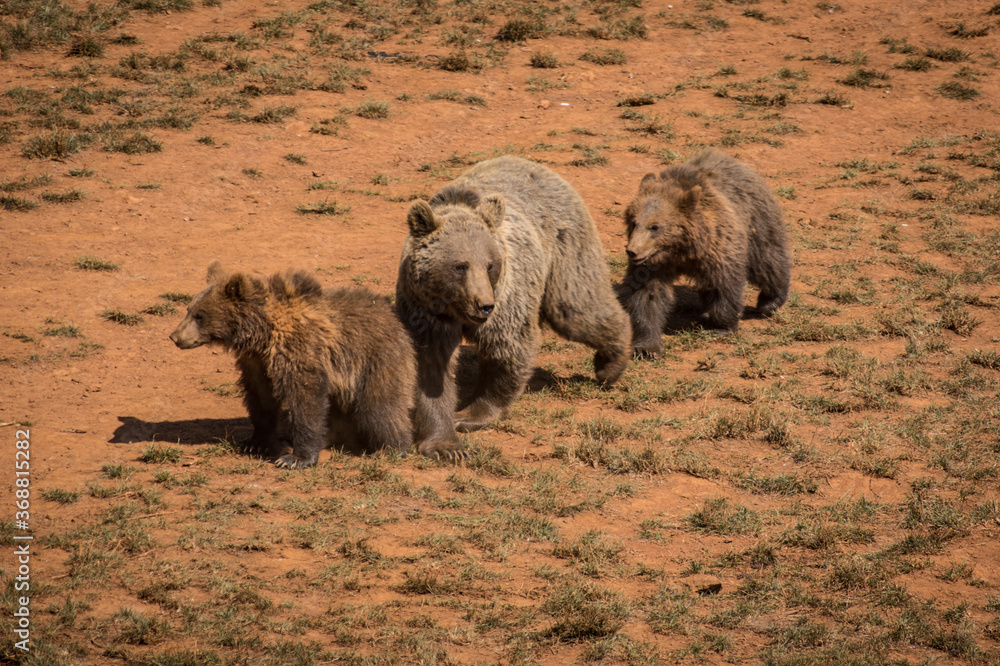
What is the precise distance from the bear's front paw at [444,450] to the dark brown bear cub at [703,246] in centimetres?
278

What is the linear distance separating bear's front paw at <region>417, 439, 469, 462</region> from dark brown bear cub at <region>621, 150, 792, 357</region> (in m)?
2.78

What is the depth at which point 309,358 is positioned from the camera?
6.07 meters

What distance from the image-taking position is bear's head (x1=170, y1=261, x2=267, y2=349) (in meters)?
6.02

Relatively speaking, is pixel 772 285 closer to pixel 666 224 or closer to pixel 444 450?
pixel 666 224

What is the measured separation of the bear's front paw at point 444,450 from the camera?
6.59 m

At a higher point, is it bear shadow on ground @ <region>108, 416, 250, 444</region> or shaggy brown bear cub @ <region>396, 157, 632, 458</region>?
shaggy brown bear cub @ <region>396, 157, 632, 458</region>

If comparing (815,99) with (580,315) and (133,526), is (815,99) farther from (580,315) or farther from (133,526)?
(133,526)

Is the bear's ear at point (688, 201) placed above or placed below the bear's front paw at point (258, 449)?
above

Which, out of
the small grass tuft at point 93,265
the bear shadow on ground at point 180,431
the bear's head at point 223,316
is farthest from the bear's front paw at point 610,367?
the small grass tuft at point 93,265

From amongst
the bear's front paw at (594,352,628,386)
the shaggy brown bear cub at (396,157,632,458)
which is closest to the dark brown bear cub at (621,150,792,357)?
the bear's front paw at (594,352,628,386)

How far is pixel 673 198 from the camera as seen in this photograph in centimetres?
900

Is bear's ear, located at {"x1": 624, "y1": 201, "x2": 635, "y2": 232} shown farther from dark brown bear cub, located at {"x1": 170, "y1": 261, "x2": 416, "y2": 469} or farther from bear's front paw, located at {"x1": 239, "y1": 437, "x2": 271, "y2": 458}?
bear's front paw, located at {"x1": 239, "y1": 437, "x2": 271, "y2": 458}

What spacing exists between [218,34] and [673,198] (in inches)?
359

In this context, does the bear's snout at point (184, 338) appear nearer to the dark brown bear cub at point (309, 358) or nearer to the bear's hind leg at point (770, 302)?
the dark brown bear cub at point (309, 358)
